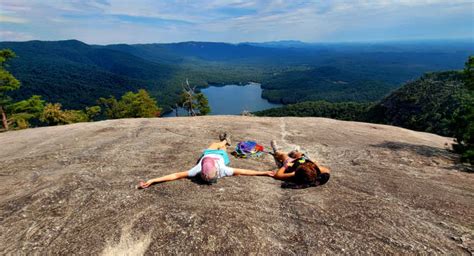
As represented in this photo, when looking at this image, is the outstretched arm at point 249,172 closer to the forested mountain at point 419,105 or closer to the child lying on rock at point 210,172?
the child lying on rock at point 210,172

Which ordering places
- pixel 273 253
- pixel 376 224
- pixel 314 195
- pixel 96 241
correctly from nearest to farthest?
pixel 273 253
pixel 96 241
pixel 376 224
pixel 314 195

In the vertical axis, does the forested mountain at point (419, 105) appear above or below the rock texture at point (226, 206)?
below

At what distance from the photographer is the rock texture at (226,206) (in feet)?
20.6

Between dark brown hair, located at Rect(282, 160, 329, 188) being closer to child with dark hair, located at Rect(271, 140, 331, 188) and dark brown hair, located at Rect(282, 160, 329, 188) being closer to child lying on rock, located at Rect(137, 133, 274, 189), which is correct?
child with dark hair, located at Rect(271, 140, 331, 188)

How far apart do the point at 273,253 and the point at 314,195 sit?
2900 mm

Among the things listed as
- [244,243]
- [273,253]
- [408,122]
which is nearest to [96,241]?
[244,243]

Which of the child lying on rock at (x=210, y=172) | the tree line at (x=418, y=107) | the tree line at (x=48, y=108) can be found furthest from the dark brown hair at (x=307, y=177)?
the tree line at (x=418, y=107)

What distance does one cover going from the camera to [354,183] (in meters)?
9.25

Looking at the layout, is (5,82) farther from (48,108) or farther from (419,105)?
(419,105)

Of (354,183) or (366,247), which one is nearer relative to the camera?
(366,247)

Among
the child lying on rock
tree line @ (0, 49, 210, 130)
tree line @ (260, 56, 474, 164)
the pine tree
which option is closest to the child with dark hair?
the child lying on rock

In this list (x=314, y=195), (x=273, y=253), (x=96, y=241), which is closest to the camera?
(x=273, y=253)

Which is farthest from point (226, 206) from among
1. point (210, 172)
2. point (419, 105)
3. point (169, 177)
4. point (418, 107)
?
point (419, 105)

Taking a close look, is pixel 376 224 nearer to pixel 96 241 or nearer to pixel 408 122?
pixel 96 241
